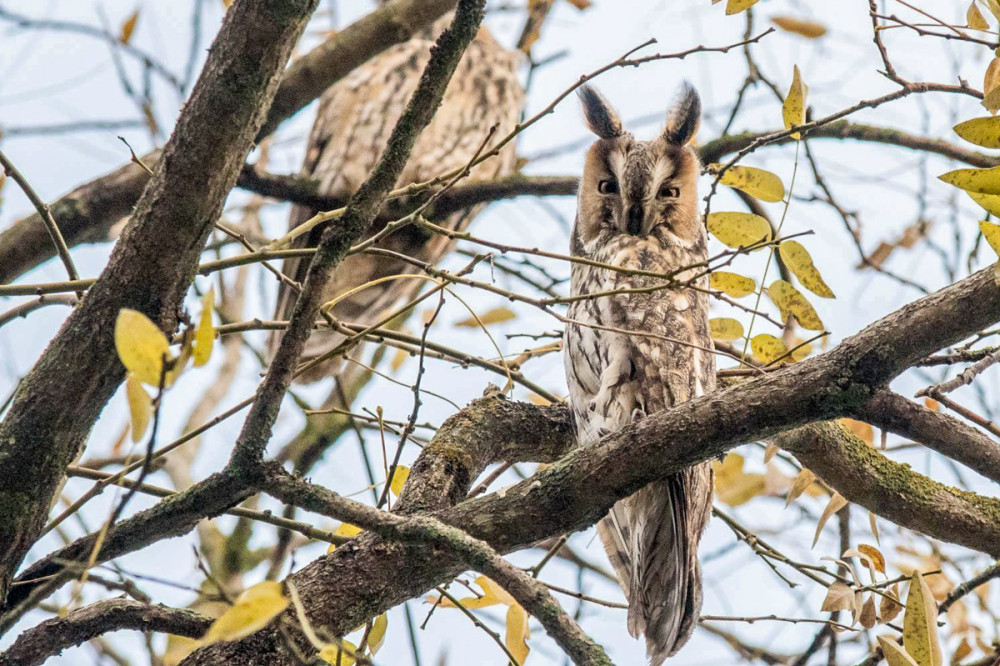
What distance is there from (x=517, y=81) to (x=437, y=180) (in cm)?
214

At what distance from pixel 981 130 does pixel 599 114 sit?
4.70 feet

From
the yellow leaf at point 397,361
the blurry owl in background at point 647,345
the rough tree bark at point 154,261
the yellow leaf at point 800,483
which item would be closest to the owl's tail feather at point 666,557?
the blurry owl in background at point 647,345

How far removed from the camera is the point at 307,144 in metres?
3.28

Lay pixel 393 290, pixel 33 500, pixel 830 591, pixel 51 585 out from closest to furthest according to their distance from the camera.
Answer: pixel 51 585 → pixel 33 500 → pixel 830 591 → pixel 393 290

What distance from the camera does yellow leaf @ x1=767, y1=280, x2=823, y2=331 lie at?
1.73m

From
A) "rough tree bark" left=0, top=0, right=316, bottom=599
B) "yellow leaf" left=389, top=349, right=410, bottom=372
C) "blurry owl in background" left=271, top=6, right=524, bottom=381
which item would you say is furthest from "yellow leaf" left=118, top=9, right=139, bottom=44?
"rough tree bark" left=0, top=0, right=316, bottom=599

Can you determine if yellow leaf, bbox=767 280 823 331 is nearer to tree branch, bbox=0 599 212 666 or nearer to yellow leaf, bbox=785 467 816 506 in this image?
yellow leaf, bbox=785 467 816 506

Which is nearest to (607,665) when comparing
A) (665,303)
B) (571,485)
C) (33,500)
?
(571,485)

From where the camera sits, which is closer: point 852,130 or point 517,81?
point 852,130

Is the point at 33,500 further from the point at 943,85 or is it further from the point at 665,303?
the point at 943,85

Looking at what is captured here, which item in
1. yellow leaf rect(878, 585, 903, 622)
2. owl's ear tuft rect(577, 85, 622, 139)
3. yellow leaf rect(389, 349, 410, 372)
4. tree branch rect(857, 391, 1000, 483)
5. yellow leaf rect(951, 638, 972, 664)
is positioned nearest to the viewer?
tree branch rect(857, 391, 1000, 483)

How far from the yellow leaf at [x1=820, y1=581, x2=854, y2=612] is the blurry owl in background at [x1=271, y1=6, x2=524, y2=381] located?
1.71m

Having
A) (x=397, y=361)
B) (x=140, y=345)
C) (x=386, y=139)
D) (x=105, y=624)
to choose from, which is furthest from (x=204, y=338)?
(x=397, y=361)

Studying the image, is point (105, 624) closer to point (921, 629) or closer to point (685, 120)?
point (921, 629)
